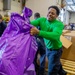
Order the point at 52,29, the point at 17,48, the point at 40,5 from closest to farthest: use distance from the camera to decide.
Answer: the point at 17,48
the point at 52,29
the point at 40,5

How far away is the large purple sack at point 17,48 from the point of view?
4.89 feet

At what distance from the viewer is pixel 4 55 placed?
151 cm

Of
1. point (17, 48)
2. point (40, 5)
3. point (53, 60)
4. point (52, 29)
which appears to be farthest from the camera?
point (40, 5)

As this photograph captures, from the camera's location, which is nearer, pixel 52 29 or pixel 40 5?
pixel 52 29

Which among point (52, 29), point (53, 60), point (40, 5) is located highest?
point (40, 5)

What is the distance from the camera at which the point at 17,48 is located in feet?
5.15

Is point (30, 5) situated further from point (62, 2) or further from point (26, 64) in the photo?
point (26, 64)

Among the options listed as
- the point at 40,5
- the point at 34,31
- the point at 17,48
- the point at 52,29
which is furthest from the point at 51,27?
the point at 40,5

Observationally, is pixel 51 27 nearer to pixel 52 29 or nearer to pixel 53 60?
pixel 52 29

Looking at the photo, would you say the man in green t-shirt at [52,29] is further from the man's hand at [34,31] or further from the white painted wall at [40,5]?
the white painted wall at [40,5]

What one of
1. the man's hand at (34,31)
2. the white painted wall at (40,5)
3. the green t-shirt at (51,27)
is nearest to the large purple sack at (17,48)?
the man's hand at (34,31)

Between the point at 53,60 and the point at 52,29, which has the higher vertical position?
the point at 52,29

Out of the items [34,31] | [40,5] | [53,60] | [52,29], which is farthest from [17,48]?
[40,5]

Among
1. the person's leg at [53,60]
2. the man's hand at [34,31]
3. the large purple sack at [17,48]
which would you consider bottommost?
the person's leg at [53,60]
